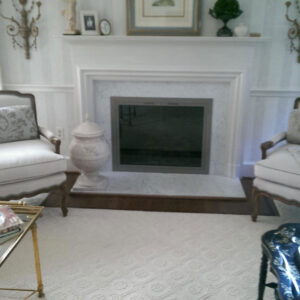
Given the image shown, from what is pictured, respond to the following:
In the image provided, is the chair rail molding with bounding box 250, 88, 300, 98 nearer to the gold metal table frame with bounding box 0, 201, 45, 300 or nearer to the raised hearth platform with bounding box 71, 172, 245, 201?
the raised hearth platform with bounding box 71, 172, 245, 201

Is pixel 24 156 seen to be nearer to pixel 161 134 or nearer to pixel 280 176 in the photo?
pixel 161 134

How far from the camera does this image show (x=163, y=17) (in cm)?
305

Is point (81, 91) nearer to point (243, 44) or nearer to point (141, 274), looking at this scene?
point (243, 44)

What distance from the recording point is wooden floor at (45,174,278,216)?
9.40ft

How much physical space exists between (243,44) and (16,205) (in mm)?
2285

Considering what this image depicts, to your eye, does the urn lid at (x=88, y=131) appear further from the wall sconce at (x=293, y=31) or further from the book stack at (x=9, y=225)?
the wall sconce at (x=293, y=31)

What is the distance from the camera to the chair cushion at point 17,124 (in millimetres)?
2773

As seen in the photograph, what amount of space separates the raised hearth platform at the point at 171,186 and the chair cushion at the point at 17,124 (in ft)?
2.21

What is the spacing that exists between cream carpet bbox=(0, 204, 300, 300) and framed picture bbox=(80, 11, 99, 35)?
158cm

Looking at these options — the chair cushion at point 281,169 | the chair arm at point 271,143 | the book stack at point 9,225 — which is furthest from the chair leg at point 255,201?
the book stack at point 9,225

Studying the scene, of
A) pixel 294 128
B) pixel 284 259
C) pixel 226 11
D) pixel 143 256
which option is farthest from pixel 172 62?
pixel 284 259

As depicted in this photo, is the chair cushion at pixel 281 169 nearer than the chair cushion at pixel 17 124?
Yes

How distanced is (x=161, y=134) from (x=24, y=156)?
1.47 metres

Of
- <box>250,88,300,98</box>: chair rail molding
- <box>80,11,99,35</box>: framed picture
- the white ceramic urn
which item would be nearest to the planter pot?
<box>250,88,300,98</box>: chair rail molding
